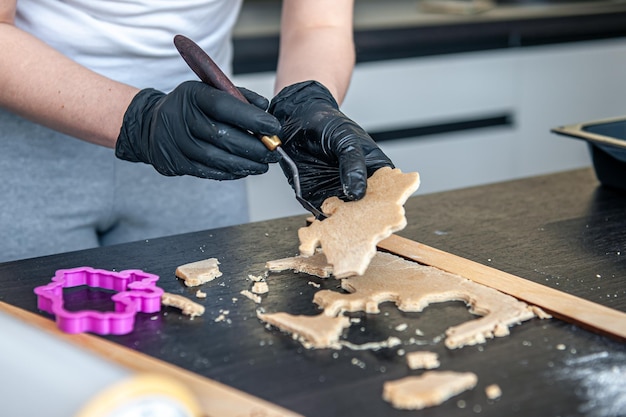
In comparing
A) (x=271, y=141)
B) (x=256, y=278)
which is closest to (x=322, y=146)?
(x=271, y=141)

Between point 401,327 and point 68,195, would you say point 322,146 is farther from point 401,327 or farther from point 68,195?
point 68,195

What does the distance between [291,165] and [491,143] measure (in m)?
1.99

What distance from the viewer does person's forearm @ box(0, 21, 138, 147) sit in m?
1.28

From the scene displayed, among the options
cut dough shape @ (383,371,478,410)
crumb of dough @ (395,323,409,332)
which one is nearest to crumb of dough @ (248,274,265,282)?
crumb of dough @ (395,323,409,332)

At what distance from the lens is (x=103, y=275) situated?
1.07m

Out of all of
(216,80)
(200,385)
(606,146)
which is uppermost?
(216,80)

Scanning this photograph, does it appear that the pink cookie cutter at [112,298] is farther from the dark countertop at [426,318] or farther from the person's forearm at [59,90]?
the person's forearm at [59,90]

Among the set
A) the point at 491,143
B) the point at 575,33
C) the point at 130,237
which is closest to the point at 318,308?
the point at 130,237

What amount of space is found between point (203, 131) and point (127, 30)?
1.53 ft

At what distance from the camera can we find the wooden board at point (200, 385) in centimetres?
76

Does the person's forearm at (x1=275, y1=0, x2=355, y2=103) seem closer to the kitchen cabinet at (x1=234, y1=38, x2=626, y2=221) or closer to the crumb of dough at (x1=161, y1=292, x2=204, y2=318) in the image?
the crumb of dough at (x1=161, y1=292, x2=204, y2=318)

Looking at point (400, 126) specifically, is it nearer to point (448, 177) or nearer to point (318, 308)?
point (448, 177)

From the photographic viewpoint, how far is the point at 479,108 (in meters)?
3.01

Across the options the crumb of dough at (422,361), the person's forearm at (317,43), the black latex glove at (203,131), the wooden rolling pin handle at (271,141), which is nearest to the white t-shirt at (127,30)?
the person's forearm at (317,43)
